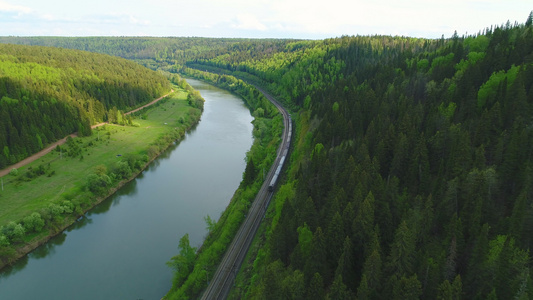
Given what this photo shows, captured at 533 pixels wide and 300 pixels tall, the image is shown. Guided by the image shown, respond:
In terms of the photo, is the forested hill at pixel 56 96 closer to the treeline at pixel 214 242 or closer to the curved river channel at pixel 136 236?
the curved river channel at pixel 136 236

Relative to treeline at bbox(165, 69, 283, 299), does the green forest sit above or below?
above

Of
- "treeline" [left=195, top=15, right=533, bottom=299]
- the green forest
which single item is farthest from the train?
"treeline" [left=195, top=15, right=533, bottom=299]

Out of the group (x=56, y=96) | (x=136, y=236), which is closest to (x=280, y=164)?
(x=136, y=236)

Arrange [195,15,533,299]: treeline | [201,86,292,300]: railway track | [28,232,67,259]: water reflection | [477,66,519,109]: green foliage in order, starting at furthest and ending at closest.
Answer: [477,66,519,109]: green foliage
[28,232,67,259]: water reflection
[201,86,292,300]: railway track
[195,15,533,299]: treeline

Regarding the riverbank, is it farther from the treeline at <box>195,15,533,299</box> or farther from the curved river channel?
the treeline at <box>195,15,533,299</box>

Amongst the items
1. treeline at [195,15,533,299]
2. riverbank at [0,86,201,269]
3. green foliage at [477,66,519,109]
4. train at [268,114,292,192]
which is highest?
green foliage at [477,66,519,109]

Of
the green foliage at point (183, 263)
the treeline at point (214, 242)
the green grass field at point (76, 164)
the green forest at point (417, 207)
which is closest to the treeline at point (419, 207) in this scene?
the green forest at point (417, 207)
